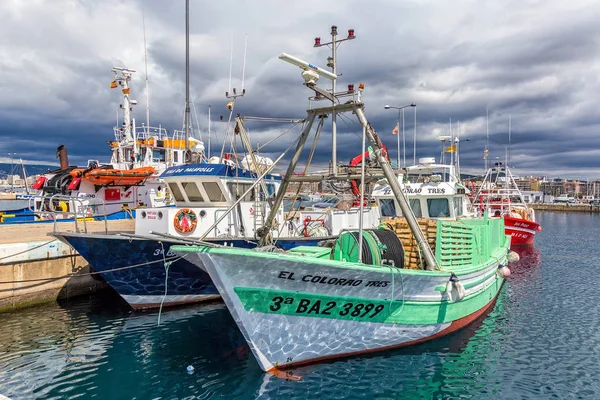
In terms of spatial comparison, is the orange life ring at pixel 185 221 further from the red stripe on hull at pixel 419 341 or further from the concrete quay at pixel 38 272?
the red stripe on hull at pixel 419 341

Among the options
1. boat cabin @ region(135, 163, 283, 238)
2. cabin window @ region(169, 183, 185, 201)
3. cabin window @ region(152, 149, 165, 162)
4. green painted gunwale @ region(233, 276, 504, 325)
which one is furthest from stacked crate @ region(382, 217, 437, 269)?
cabin window @ region(152, 149, 165, 162)

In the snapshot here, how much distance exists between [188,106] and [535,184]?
205649 millimetres

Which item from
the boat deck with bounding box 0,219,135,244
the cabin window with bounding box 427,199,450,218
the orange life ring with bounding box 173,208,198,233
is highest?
the cabin window with bounding box 427,199,450,218

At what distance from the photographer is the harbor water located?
744 centimetres

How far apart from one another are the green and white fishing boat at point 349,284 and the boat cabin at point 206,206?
3.62 metres

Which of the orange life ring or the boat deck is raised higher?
the orange life ring

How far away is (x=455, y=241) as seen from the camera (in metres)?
9.46

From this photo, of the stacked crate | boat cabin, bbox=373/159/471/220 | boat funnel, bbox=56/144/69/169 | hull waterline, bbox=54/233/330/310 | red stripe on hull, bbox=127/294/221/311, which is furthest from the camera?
boat funnel, bbox=56/144/69/169

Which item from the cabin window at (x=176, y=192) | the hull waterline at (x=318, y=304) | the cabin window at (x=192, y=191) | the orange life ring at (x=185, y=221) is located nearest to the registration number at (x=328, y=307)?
the hull waterline at (x=318, y=304)

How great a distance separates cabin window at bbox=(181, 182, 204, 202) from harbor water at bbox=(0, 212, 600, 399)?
3772mm

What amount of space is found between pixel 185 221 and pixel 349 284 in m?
7.00

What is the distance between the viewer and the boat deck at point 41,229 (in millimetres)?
14617

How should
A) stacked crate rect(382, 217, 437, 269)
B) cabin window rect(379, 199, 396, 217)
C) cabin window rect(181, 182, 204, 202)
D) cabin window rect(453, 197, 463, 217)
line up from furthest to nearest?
cabin window rect(181, 182, 204, 202), cabin window rect(379, 199, 396, 217), cabin window rect(453, 197, 463, 217), stacked crate rect(382, 217, 437, 269)

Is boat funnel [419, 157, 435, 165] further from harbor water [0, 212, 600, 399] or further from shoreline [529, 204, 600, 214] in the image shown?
shoreline [529, 204, 600, 214]
